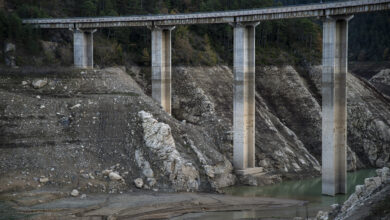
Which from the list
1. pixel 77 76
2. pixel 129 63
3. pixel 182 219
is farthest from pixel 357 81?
pixel 182 219

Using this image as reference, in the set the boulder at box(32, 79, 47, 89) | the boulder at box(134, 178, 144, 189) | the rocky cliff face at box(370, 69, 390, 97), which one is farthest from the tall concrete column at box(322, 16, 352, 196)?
the rocky cliff face at box(370, 69, 390, 97)

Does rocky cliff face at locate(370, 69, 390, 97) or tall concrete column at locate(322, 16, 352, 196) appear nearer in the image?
tall concrete column at locate(322, 16, 352, 196)

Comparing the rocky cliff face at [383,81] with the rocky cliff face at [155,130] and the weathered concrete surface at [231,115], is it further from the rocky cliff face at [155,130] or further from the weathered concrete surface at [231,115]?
the weathered concrete surface at [231,115]

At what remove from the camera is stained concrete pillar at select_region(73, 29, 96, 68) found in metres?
76.1

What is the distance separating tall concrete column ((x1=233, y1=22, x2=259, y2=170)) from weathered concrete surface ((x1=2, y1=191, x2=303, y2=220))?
9.90 m

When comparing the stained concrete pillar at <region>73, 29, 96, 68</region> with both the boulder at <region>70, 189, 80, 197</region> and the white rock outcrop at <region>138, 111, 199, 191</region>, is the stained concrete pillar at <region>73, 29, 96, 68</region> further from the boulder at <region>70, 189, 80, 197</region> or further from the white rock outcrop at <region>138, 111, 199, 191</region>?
the boulder at <region>70, 189, 80, 197</region>

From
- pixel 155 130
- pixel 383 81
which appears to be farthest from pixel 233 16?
pixel 383 81

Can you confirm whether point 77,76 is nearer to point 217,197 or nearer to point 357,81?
point 217,197

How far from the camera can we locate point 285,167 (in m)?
66.1

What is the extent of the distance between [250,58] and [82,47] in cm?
2234

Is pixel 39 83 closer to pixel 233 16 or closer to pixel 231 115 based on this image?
pixel 233 16

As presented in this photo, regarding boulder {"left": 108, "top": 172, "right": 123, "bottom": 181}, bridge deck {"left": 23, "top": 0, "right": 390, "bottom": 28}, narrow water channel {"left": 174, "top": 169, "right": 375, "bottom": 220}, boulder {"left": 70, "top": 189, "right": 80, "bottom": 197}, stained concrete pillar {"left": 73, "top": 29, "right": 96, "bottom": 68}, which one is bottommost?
narrow water channel {"left": 174, "top": 169, "right": 375, "bottom": 220}

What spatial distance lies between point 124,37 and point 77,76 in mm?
19652

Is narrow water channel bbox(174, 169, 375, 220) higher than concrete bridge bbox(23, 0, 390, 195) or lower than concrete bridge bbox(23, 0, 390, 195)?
lower
